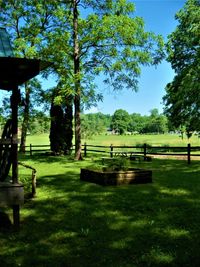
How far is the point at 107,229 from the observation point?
7699mm

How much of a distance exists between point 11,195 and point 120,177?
642 centimetres

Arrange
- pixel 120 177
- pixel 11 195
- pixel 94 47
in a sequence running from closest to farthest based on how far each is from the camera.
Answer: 1. pixel 11 195
2. pixel 120 177
3. pixel 94 47

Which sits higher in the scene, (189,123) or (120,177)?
(189,123)

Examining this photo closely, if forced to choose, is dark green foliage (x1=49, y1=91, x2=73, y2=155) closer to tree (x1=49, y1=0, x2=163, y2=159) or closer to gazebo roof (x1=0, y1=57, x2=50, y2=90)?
tree (x1=49, y1=0, x2=163, y2=159)

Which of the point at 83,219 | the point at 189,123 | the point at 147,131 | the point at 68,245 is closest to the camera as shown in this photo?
the point at 68,245

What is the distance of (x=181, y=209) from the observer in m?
9.45

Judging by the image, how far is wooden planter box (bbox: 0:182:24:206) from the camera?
7.86m

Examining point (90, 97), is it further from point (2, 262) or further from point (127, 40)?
point (2, 262)

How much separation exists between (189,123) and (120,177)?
21309 millimetres

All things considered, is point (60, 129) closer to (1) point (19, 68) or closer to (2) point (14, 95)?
(2) point (14, 95)

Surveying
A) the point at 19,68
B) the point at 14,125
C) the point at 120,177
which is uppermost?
the point at 19,68

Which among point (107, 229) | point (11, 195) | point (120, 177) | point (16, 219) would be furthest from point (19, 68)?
point (120, 177)

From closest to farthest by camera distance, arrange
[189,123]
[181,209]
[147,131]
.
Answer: [181,209], [189,123], [147,131]

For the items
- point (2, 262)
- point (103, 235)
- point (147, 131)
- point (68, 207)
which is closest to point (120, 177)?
point (68, 207)
